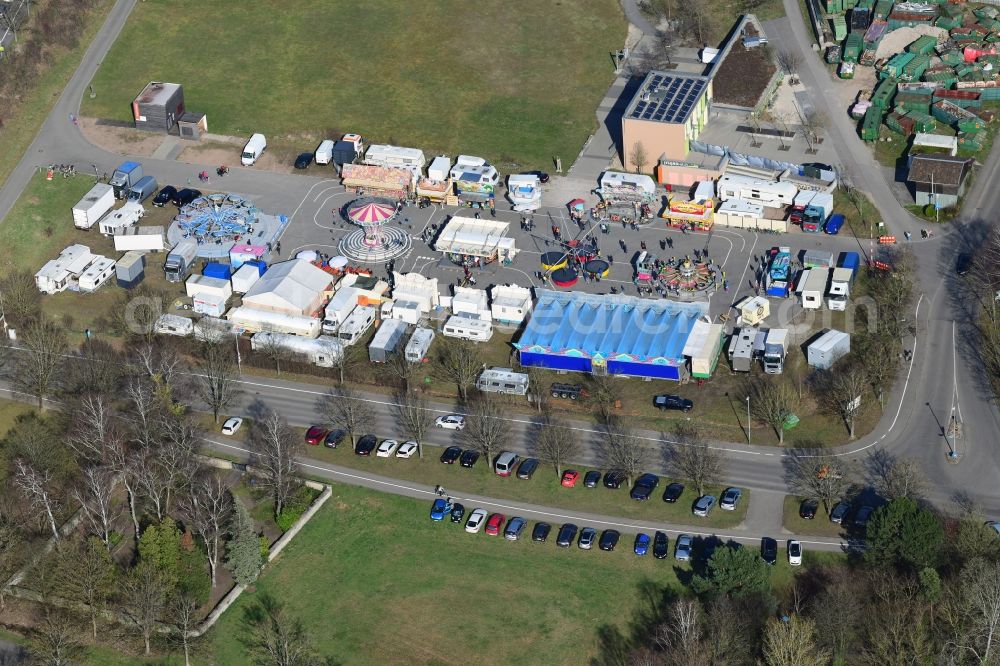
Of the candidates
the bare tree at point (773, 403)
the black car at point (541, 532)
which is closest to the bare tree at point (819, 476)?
the bare tree at point (773, 403)

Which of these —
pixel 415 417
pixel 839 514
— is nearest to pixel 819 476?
pixel 839 514

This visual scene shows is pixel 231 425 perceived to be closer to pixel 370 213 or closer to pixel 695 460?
pixel 370 213

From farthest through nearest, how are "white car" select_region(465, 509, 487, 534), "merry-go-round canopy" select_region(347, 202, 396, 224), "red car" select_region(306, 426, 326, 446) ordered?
"merry-go-round canopy" select_region(347, 202, 396, 224)
"red car" select_region(306, 426, 326, 446)
"white car" select_region(465, 509, 487, 534)

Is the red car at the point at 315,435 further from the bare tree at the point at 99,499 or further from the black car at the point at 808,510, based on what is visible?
the black car at the point at 808,510

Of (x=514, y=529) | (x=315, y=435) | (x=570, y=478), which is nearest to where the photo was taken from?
(x=514, y=529)

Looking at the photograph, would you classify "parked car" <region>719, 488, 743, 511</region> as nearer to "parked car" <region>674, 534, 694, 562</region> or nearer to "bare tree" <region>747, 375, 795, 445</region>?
"parked car" <region>674, 534, 694, 562</region>

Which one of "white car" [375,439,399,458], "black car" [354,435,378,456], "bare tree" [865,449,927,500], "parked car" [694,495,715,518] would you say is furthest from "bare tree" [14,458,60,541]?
"bare tree" [865,449,927,500]
